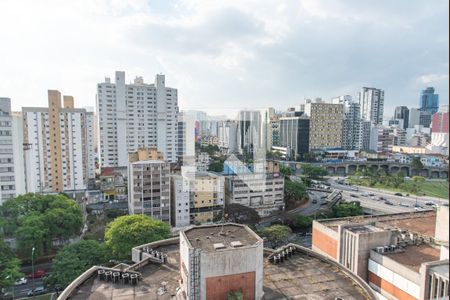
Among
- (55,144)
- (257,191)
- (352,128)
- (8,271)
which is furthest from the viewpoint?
(352,128)

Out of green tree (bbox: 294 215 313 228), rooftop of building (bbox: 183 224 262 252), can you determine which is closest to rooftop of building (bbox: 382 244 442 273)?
rooftop of building (bbox: 183 224 262 252)

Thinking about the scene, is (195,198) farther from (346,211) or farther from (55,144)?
(55,144)

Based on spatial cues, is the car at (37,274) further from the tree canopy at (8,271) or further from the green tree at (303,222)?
the green tree at (303,222)

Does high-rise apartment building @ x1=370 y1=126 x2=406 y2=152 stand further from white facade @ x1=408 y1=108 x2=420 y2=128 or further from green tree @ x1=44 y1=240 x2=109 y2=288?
green tree @ x1=44 y1=240 x2=109 y2=288

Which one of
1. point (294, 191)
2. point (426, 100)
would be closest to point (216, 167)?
point (294, 191)

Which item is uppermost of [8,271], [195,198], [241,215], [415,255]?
[415,255]

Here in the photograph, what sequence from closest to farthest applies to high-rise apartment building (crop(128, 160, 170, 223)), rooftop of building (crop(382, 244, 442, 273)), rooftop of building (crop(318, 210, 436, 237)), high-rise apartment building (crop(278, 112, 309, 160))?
rooftop of building (crop(382, 244, 442, 273)), rooftop of building (crop(318, 210, 436, 237)), high-rise apartment building (crop(128, 160, 170, 223)), high-rise apartment building (crop(278, 112, 309, 160))
